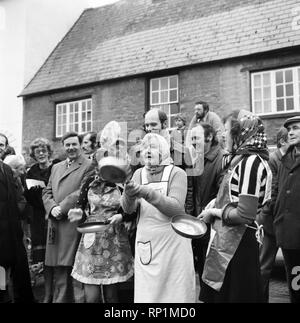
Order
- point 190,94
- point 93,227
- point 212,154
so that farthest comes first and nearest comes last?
point 190,94 → point 212,154 → point 93,227

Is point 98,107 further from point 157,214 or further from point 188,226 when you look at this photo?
point 188,226

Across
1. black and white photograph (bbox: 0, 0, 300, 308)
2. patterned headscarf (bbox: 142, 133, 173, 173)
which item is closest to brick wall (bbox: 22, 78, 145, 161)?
black and white photograph (bbox: 0, 0, 300, 308)

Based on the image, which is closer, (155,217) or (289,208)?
(155,217)

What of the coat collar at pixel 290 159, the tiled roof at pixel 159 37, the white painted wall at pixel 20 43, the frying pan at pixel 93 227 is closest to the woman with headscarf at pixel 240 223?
the frying pan at pixel 93 227

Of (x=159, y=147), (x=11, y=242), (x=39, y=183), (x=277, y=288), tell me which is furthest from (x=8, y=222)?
(x=277, y=288)

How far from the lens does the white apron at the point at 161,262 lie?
3.09 meters

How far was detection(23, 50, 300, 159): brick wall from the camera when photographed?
35.9 feet

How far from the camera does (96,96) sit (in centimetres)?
1369

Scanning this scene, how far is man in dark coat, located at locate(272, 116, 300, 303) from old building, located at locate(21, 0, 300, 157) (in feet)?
23.2

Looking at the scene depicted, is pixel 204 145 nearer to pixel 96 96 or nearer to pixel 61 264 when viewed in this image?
pixel 61 264

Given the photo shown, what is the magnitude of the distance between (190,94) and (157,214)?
9.12m

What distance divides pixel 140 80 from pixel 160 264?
33.7 feet

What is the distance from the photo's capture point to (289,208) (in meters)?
3.78

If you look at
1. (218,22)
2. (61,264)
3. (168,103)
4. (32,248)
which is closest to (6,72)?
(168,103)
